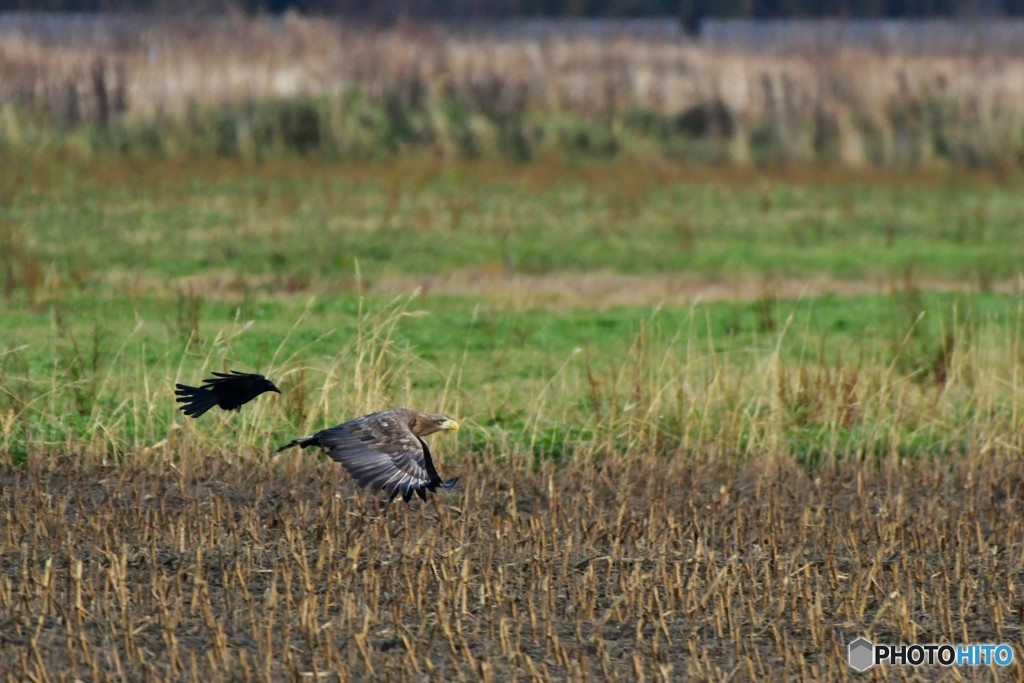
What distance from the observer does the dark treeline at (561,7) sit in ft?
106

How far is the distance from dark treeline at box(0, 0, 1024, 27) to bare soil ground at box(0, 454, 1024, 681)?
76.0ft

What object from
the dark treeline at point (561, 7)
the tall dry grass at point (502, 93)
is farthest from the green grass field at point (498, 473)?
the dark treeline at point (561, 7)

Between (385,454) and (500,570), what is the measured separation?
76 centimetres

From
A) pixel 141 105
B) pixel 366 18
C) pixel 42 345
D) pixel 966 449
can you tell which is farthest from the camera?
pixel 366 18

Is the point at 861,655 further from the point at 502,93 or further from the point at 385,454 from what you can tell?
the point at 502,93

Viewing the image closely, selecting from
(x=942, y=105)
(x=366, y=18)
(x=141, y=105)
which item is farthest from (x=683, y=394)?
(x=366, y=18)

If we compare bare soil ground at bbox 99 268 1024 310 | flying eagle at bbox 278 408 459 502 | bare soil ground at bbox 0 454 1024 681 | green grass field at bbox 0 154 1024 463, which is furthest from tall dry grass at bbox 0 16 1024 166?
flying eagle at bbox 278 408 459 502

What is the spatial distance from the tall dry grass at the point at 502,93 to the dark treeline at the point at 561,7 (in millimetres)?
861

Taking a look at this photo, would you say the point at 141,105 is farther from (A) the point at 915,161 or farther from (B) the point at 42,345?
(B) the point at 42,345

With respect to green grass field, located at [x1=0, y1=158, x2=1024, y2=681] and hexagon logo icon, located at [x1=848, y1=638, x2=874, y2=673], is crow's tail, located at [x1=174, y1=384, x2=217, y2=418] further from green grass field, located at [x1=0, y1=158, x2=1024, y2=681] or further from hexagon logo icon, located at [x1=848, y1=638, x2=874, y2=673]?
hexagon logo icon, located at [x1=848, y1=638, x2=874, y2=673]

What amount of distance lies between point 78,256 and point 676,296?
580cm

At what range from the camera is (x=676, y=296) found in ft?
55.3

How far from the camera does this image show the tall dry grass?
2636 cm
